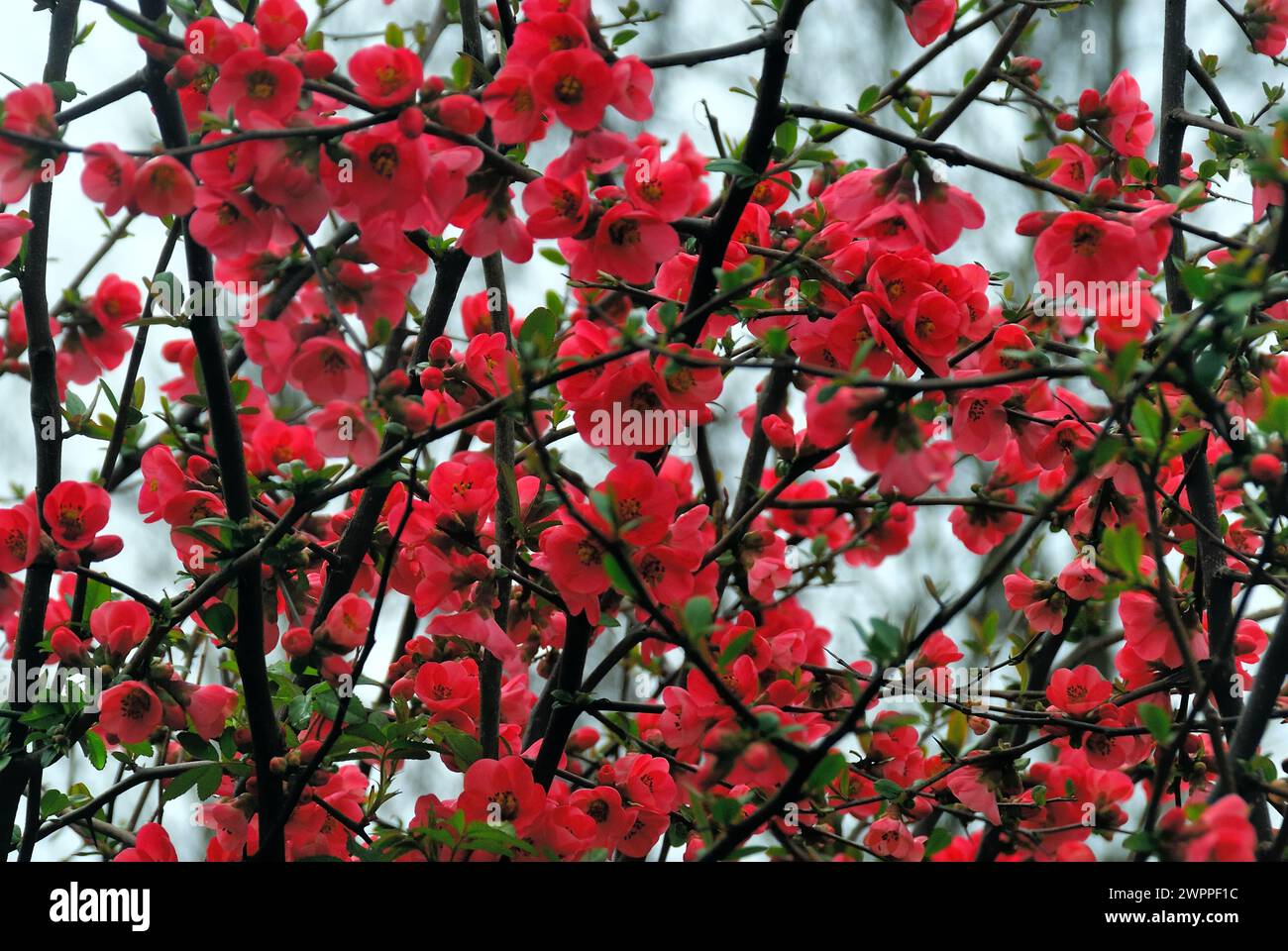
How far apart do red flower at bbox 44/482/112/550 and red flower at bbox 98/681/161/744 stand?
0.71 feet

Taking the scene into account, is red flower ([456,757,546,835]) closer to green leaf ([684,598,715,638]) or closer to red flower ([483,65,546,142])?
green leaf ([684,598,715,638])

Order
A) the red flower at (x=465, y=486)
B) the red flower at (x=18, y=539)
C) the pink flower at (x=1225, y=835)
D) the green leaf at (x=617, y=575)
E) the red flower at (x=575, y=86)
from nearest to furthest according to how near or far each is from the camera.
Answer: the pink flower at (x=1225, y=835), the green leaf at (x=617, y=575), the red flower at (x=575, y=86), the red flower at (x=18, y=539), the red flower at (x=465, y=486)

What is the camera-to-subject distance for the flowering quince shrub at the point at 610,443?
0.96 meters

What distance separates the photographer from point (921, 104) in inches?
50.1

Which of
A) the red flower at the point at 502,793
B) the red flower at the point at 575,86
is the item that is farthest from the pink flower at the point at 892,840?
the red flower at the point at 575,86

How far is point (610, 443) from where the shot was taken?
47.0 inches

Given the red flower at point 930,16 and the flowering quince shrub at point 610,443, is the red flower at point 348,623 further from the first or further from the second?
the red flower at point 930,16

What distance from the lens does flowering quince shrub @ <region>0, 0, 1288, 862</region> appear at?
0.96m

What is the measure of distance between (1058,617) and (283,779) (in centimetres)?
100

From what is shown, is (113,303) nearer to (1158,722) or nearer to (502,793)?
(502,793)

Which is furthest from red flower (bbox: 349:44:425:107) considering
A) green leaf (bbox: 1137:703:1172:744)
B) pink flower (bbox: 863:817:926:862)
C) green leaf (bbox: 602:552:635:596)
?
pink flower (bbox: 863:817:926:862)

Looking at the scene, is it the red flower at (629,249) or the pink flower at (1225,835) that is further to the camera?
the red flower at (629,249)

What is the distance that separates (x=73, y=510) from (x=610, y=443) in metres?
0.62

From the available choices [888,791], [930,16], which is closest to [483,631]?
[888,791]
